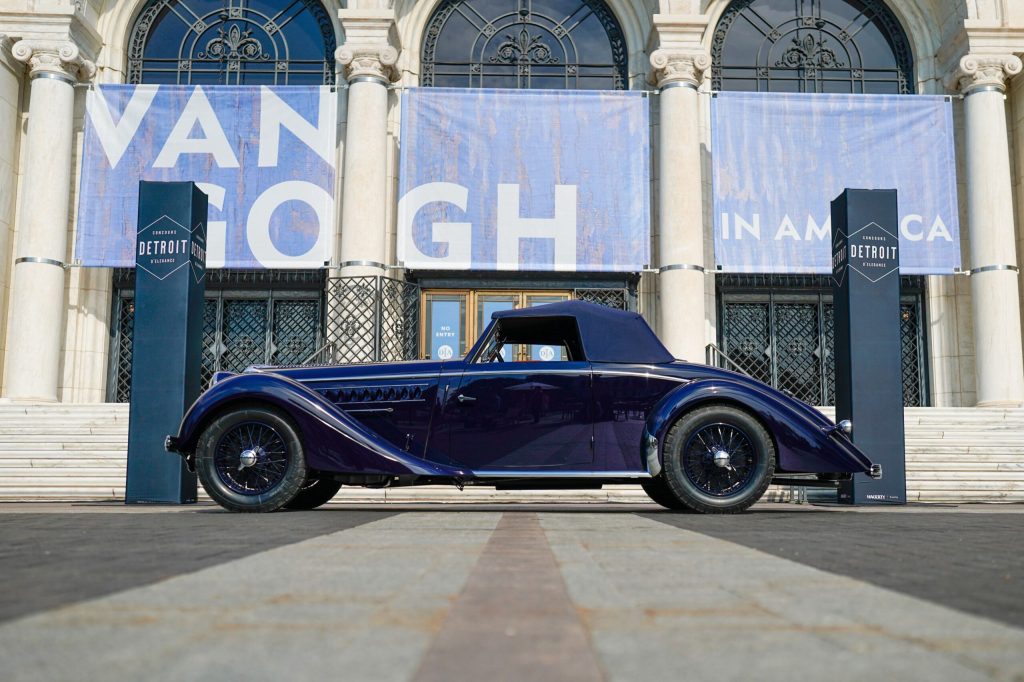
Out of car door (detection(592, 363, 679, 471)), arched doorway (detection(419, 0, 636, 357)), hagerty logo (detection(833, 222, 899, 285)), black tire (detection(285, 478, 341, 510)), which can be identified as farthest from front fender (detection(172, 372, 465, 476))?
arched doorway (detection(419, 0, 636, 357))

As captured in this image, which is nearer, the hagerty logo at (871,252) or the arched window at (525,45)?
the hagerty logo at (871,252)

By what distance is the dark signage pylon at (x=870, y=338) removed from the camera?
→ 28.3ft

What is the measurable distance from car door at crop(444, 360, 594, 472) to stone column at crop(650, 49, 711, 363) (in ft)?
29.6

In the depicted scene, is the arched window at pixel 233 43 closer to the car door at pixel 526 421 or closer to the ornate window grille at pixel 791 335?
the ornate window grille at pixel 791 335

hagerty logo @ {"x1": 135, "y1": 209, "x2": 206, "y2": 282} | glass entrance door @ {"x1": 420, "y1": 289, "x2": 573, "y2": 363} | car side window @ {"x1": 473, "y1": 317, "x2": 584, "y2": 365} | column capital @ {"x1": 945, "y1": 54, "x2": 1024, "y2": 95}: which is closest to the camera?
car side window @ {"x1": 473, "y1": 317, "x2": 584, "y2": 365}

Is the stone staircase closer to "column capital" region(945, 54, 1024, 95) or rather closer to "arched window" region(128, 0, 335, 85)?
"column capital" region(945, 54, 1024, 95)

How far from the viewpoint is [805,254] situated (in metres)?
15.8

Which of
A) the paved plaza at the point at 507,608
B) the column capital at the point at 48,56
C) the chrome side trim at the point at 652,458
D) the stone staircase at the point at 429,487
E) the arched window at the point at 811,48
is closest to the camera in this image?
the paved plaza at the point at 507,608

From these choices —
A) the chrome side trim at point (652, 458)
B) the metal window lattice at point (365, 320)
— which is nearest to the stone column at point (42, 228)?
the metal window lattice at point (365, 320)

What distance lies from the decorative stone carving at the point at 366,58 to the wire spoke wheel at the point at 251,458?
10645mm

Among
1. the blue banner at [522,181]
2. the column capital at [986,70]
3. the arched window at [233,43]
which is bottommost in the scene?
the blue banner at [522,181]

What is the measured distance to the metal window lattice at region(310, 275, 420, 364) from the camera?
592 inches

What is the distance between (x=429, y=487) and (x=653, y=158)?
9.44 m

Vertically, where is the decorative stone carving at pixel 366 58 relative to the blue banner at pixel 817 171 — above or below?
above
